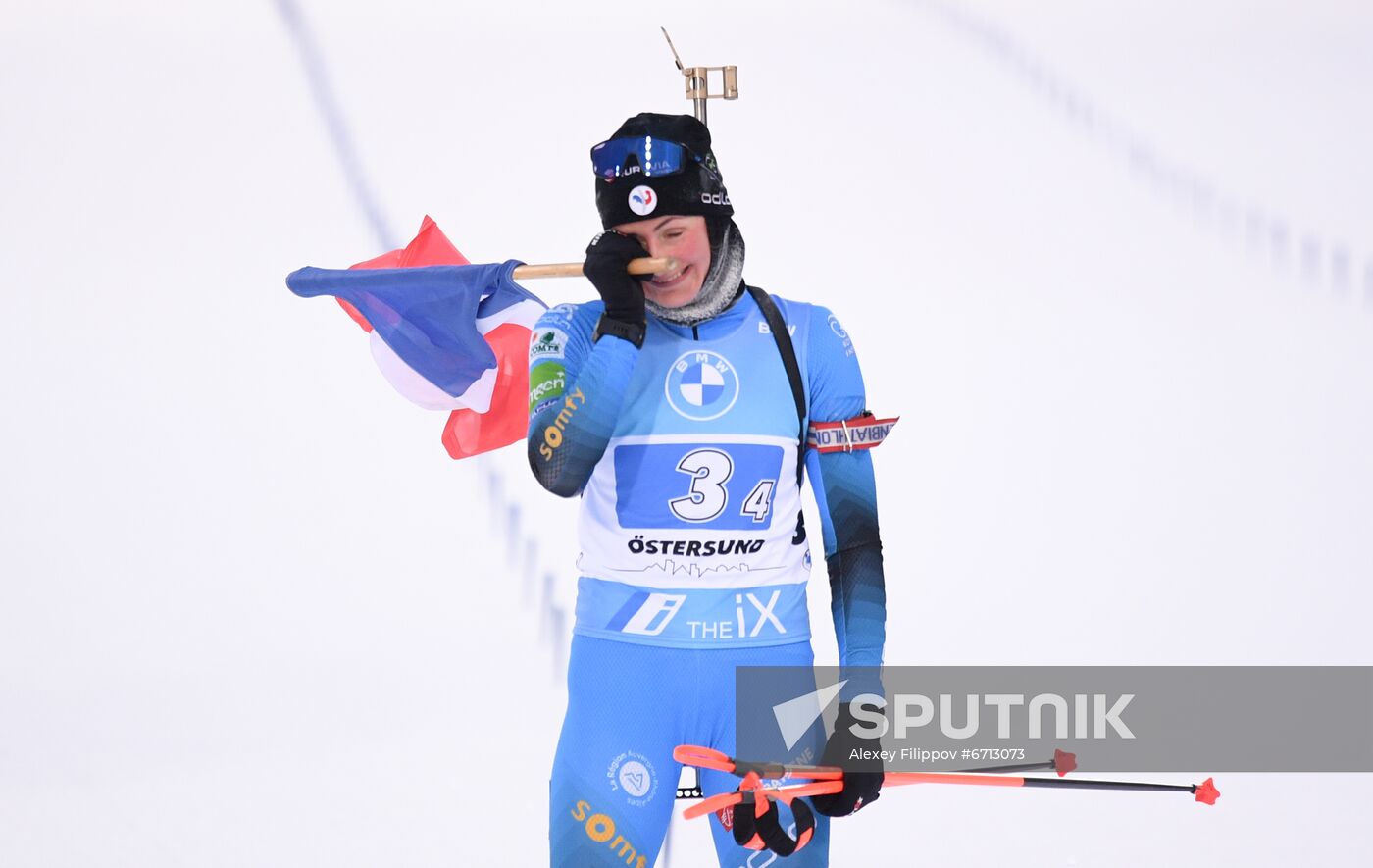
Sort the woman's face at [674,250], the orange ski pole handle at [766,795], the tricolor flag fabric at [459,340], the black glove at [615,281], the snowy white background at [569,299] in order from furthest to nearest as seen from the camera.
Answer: the snowy white background at [569,299] < the tricolor flag fabric at [459,340] < the woman's face at [674,250] < the black glove at [615,281] < the orange ski pole handle at [766,795]

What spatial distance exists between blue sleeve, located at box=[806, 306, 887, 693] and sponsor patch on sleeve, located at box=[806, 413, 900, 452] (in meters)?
0.02

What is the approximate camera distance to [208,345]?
5.90 m

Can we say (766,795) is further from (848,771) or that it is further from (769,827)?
(848,771)

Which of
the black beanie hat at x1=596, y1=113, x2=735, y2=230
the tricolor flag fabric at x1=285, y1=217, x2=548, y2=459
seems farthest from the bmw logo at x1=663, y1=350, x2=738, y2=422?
the tricolor flag fabric at x1=285, y1=217, x2=548, y2=459

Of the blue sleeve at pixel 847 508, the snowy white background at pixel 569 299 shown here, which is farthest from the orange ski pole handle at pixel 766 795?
the snowy white background at pixel 569 299

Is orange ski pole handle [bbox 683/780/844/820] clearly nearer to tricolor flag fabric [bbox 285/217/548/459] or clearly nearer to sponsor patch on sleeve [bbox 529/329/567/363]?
sponsor patch on sleeve [bbox 529/329/567/363]

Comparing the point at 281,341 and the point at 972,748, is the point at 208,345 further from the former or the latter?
the point at 972,748

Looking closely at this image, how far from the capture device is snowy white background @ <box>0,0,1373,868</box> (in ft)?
17.6

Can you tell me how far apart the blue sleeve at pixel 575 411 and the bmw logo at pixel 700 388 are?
0.30ft

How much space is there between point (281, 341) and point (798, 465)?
3.56 meters

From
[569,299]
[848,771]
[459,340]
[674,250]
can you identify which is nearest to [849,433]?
[674,250]

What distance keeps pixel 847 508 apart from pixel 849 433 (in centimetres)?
13

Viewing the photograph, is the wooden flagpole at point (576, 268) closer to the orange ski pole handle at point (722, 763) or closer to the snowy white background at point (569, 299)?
the orange ski pole handle at point (722, 763)

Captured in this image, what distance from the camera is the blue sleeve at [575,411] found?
2.48 meters
